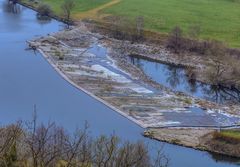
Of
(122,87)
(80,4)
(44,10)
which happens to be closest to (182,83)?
(122,87)

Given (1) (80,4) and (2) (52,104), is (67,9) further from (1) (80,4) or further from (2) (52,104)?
(2) (52,104)

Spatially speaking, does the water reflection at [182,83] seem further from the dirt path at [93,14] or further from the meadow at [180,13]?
the dirt path at [93,14]

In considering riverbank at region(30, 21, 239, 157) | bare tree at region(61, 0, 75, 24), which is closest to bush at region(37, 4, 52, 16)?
bare tree at region(61, 0, 75, 24)

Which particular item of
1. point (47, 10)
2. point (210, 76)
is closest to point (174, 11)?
point (47, 10)

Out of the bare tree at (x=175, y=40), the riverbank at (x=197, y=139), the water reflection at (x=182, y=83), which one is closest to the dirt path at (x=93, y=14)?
the bare tree at (x=175, y=40)

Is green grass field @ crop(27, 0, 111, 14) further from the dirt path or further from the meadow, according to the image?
the dirt path

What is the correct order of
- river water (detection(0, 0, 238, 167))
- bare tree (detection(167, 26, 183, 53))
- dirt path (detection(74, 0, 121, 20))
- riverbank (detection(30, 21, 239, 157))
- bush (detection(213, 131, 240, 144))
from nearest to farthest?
river water (detection(0, 0, 238, 167)) < bush (detection(213, 131, 240, 144)) < riverbank (detection(30, 21, 239, 157)) < bare tree (detection(167, 26, 183, 53)) < dirt path (detection(74, 0, 121, 20))

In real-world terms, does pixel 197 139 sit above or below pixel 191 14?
below
